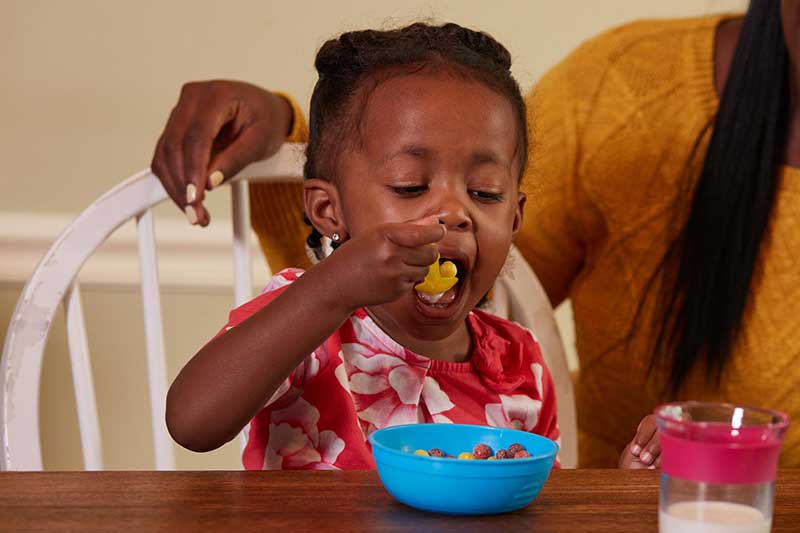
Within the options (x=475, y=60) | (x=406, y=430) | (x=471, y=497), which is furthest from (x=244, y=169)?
(x=471, y=497)

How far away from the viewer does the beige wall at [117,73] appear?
1836 mm

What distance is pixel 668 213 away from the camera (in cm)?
141

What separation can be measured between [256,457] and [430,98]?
0.33 metres

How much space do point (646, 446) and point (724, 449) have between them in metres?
0.31

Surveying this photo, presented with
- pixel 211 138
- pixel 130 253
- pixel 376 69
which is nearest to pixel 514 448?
pixel 376 69

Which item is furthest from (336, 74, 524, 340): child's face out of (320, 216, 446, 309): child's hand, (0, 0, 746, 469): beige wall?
(0, 0, 746, 469): beige wall

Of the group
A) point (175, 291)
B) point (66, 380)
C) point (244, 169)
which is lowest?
point (66, 380)

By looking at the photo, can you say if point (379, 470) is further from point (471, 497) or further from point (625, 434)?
point (625, 434)

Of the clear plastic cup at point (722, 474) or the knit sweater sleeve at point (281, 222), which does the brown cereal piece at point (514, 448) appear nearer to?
the clear plastic cup at point (722, 474)

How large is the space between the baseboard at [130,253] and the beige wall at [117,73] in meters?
0.02

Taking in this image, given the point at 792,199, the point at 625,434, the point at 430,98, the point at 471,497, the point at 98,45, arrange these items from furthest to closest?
the point at 98,45 < the point at 625,434 < the point at 792,199 < the point at 430,98 < the point at 471,497

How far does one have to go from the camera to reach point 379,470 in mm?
678

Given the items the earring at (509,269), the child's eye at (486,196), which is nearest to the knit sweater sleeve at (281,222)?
the earring at (509,269)

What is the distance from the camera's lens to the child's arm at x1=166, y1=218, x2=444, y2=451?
78 centimetres
